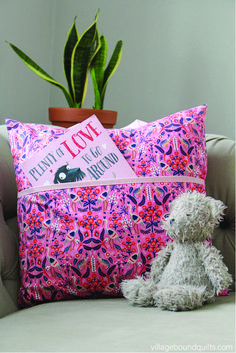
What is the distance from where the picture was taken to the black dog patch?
3.26 feet

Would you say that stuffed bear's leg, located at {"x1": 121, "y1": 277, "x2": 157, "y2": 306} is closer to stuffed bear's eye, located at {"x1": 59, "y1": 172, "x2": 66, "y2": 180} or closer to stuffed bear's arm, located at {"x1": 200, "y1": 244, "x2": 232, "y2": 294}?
stuffed bear's arm, located at {"x1": 200, "y1": 244, "x2": 232, "y2": 294}

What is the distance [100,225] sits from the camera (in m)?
0.96

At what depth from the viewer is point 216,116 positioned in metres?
2.16

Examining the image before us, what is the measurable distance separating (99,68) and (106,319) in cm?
121

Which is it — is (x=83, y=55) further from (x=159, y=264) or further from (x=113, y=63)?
(x=159, y=264)

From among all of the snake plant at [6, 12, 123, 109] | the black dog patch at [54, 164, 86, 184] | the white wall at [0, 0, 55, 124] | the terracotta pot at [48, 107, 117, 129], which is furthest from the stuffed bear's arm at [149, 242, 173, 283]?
the white wall at [0, 0, 55, 124]

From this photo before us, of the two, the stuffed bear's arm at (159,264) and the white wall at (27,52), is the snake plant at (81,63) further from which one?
the stuffed bear's arm at (159,264)

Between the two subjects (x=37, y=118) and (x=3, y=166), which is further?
(x=37, y=118)

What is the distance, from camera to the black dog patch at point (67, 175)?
0.99 meters

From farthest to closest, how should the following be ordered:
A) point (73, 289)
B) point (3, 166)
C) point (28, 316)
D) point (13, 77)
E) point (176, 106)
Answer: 1. point (176, 106)
2. point (13, 77)
3. point (3, 166)
4. point (73, 289)
5. point (28, 316)

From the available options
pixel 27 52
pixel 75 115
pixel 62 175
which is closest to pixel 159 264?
pixel 62 175

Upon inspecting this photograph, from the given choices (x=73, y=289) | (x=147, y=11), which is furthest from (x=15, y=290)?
(x=147, y=11)

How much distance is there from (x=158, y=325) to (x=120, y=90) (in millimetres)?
1701

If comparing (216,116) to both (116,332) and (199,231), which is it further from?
(116,332)
